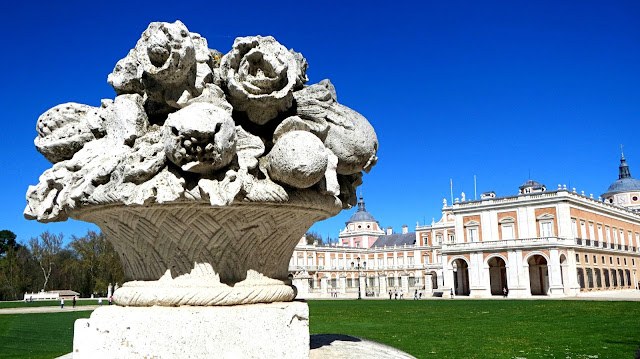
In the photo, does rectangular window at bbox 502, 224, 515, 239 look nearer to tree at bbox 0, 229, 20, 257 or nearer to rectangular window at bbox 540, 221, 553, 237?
rectangular window at bbox 540, 221, 553, 237

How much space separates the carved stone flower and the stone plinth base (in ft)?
3.61

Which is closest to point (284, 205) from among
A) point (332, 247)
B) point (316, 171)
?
point (316, 171)

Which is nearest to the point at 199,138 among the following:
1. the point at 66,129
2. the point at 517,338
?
the point at 66,129

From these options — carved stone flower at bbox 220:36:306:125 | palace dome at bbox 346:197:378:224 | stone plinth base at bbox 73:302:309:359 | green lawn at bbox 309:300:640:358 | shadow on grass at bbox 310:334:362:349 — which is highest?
palace dome at bbox 346:197:378:224

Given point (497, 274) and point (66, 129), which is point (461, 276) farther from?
point (66, 129)

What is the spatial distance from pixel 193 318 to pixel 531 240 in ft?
148

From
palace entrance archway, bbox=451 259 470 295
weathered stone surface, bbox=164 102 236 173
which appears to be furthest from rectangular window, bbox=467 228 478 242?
Result: weathered stone surface, bbox=164 102 236 173

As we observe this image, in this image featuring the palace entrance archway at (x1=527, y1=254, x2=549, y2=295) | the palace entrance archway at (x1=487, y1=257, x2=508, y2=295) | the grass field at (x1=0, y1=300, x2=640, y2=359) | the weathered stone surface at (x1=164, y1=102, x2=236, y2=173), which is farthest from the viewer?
the palace entrance archway at (x1=487, y1=257, x2=508, y2=295)

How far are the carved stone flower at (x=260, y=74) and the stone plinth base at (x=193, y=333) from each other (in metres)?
1.10

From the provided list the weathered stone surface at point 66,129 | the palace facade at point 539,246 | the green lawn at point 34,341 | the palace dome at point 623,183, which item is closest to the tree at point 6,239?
the palace facade at point 539,246

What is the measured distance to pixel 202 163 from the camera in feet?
8.11

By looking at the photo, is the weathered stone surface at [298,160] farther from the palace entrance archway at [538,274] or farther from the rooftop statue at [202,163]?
the palace entrance archway at [538,274]

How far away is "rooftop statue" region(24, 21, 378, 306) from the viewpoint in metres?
2.55

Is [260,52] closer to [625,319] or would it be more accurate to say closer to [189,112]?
[189,112]
